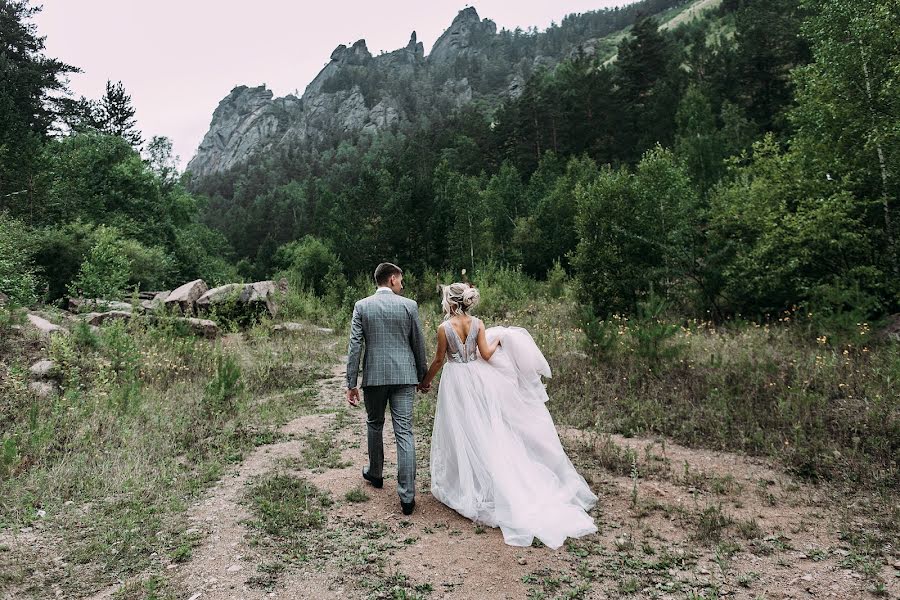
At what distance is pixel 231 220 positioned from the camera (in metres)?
68.5

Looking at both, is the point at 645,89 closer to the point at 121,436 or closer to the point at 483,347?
the point at 483,347

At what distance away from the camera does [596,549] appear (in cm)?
401

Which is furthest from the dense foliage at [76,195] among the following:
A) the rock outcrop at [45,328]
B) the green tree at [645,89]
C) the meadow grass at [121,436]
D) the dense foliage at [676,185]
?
the green tree at [645,89]

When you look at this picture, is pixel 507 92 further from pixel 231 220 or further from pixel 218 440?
pixel 218 440

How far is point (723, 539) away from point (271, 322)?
44.5ft

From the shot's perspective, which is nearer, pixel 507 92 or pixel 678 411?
pixel 678 411

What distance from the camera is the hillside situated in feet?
403

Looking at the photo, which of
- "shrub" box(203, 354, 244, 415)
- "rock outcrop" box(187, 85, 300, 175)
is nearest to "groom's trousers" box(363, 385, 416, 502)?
"shrub" box(203, 354, 244, 415)

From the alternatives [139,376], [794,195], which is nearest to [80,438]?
[139,376]

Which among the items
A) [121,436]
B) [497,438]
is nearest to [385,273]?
[497,438]

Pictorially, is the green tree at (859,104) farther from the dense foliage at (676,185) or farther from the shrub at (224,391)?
the shrub at (224,391)

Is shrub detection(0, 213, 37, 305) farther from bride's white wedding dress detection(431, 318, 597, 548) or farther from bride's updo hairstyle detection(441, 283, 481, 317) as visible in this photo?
bride's white wedding dress detection(431, 318, 597, 548)

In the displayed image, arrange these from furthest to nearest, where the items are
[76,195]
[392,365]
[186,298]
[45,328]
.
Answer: [76,195] → [186,298] → [45,328] → [392,365]

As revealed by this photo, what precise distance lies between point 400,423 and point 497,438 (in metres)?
0.92
